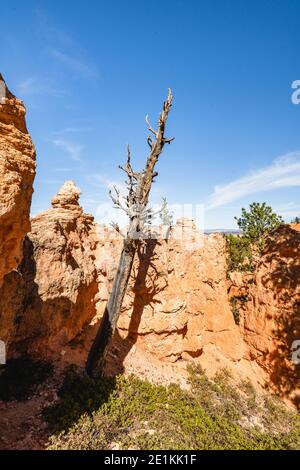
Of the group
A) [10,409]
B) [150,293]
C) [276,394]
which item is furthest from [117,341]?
[276,394]

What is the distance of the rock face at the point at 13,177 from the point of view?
5027 millimetres

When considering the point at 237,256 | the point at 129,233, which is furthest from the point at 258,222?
the point at 129,233

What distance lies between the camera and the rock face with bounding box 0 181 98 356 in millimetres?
10992

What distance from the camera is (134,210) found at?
486 inches

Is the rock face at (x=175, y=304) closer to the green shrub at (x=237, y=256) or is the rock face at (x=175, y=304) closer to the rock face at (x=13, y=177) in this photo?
the green shrub at (x=237, y=256)

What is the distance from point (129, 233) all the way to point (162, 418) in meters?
7.47

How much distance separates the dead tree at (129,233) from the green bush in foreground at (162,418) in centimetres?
126

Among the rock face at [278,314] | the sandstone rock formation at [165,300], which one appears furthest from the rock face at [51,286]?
the rock face at [278,314]

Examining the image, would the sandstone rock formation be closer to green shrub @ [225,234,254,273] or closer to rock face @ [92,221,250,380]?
rock face @ [92,221,250,380]

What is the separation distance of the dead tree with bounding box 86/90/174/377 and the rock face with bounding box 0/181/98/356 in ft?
5.21

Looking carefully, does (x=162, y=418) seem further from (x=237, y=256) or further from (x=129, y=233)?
(x=237, y=256)

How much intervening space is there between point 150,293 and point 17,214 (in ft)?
33.5

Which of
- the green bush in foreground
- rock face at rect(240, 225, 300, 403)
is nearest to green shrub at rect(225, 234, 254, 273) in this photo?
rock face at rect(240, 225, 300, 403)
